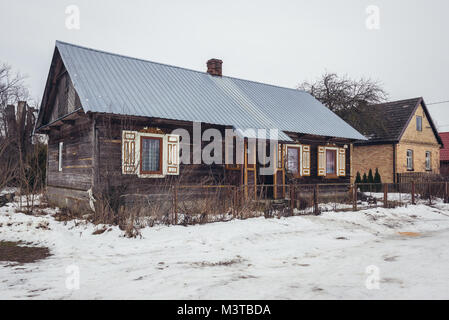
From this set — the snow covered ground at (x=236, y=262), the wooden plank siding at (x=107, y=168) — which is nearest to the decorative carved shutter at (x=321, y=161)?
the wooden plank siding at (x=107, y=168)

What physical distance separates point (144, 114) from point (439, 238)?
31.5 ft

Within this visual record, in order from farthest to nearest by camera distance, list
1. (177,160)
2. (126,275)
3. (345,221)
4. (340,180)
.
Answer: (340,180) → (177,160) → (345,221) → (126,275)

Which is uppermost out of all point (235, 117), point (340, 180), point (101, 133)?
point (235, 117)

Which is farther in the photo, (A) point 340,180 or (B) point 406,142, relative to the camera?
(B) point 406,142

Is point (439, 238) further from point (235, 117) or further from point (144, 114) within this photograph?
point (144, 114)

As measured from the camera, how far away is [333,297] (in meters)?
5.01

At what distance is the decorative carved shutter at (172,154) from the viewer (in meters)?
14.0

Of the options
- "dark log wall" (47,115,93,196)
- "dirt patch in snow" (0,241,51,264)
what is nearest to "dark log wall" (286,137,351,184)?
"dark log wall" (47,115,93,196)

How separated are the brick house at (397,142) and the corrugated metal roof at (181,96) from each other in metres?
6.94

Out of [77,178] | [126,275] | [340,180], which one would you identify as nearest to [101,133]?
[77,178]

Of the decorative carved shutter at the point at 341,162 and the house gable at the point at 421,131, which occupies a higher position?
the house gable at the point at 421,131

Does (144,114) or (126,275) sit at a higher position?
(144,114)

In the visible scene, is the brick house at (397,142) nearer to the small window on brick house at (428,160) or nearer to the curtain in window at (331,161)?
the small window on brick house at (428,160)

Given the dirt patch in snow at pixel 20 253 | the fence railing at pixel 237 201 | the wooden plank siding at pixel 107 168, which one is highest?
the wooden plank siding at pixel 107 168
